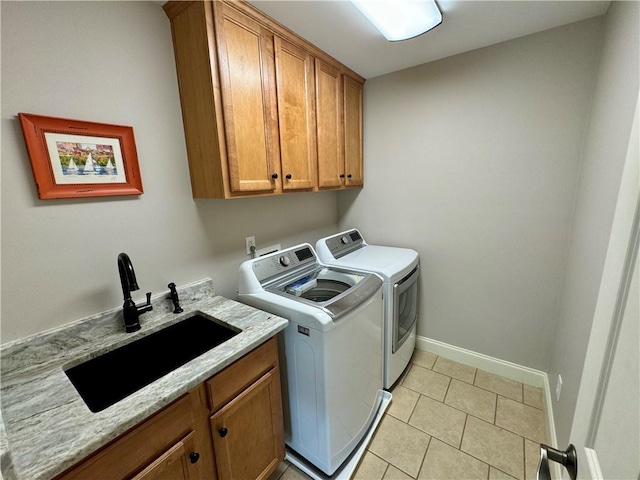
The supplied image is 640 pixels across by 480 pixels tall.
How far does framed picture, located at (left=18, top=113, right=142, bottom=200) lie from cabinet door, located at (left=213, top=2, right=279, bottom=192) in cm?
46

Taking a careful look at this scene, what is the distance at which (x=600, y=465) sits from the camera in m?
0.43

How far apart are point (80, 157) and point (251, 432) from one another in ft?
4.53

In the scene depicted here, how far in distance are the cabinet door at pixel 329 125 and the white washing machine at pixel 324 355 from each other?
28.8 inches

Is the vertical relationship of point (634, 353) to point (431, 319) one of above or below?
above

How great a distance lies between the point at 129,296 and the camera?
3.82 feet

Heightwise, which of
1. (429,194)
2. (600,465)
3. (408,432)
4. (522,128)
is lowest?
(408,432)

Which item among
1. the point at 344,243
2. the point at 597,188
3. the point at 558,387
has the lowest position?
the point at 558,387

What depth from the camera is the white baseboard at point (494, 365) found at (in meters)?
1.83

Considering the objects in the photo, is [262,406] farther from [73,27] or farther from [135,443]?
[73,27]

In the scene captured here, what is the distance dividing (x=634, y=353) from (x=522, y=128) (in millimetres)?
1865

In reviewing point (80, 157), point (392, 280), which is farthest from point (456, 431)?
point (80, 157)

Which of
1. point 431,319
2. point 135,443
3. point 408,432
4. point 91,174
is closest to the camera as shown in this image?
point 135,443

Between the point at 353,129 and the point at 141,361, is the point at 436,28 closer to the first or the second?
the point at 353,129

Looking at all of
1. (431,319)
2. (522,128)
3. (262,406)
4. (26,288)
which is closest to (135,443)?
(262,406)
